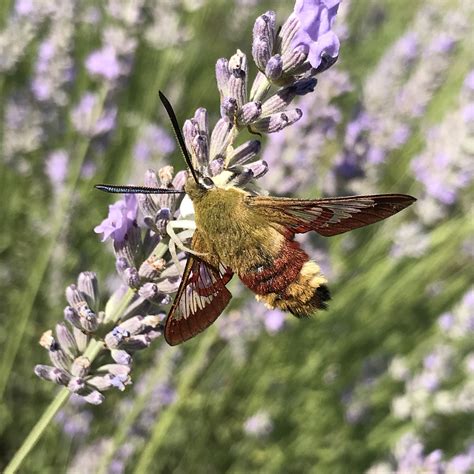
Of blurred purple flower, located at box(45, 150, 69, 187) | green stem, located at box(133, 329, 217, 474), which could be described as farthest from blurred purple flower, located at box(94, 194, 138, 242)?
blurred purple flower, located at box(45, 150, 69, 187)

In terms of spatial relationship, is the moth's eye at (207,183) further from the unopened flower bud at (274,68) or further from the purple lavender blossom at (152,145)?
the purple lavender blossom at (152,145)

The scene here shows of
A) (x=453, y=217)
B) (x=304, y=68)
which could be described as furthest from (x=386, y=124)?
(x=304, y=68)

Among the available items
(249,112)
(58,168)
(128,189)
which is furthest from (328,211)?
(58,168)

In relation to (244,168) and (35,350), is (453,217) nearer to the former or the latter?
(244,168)

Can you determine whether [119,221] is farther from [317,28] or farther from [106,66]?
[106,66]

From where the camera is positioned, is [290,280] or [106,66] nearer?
[290,280]

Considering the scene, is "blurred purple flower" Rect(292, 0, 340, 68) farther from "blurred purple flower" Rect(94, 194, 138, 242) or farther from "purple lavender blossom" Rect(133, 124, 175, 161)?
"purple lavender blossom" Rect(133, 124, 175, 161)
